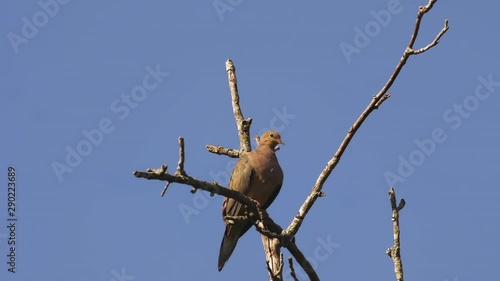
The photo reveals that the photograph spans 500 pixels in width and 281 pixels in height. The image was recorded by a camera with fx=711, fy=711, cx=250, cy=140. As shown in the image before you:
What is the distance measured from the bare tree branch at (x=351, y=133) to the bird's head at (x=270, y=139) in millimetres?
2455

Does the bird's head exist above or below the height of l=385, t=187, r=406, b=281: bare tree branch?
above

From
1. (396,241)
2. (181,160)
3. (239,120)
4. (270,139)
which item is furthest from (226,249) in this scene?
(181,160)

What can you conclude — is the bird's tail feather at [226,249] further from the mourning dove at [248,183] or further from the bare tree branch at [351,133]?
the bare tree branch at [351,133]

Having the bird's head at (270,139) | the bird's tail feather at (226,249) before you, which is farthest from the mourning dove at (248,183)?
the bird's head at (270,139)

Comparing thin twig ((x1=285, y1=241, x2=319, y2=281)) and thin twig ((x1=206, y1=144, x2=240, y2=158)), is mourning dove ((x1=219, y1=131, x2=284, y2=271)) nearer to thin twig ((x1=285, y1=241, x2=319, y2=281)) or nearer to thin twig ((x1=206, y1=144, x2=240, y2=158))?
thin twig ((x1=206, y1=144, x2=240, y2=158))

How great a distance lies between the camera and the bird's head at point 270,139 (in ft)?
29.1

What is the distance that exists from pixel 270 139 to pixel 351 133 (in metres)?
3.04

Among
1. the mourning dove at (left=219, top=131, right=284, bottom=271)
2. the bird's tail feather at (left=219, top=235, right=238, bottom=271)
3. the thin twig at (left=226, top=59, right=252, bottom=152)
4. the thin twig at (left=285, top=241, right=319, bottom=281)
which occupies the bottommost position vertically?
the thin twig at (left=285, top=241, right=319, bottom=281)

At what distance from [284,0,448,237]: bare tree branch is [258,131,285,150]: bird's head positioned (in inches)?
96.7

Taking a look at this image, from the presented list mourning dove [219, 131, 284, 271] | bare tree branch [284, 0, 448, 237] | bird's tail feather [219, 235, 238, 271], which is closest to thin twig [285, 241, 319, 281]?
bare tree branch [284, 0, 448, 237]

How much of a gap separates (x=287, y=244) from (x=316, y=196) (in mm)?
546

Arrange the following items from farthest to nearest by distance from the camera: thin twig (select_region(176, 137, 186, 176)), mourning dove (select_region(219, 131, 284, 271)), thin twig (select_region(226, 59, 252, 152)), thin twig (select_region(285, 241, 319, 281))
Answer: thin twig (select_region(226, 59, 252, 152))
mourning dove (select_region(219, 131, 284, 271))
thin twig (select_region(285, 241, 319, 281))
thin twig (select_region(176, 137, 186, 176))

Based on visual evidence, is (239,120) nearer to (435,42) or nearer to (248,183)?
(248,183)

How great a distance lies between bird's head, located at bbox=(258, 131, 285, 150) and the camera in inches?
349
